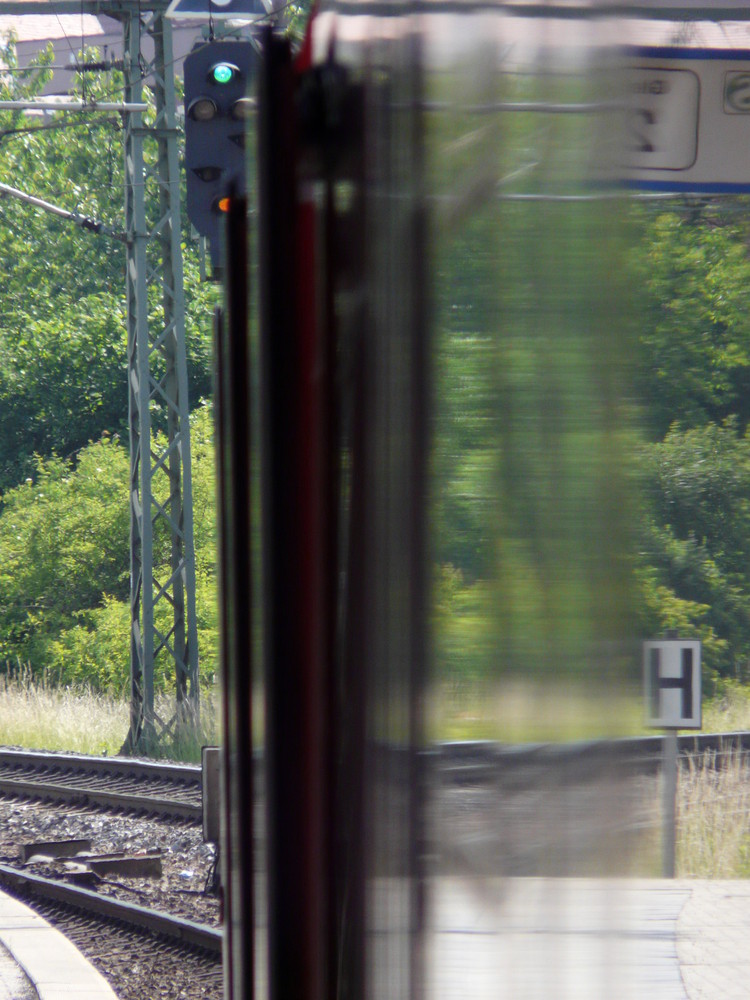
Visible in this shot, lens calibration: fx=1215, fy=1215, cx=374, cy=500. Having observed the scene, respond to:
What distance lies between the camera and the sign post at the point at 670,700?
108 centimetres

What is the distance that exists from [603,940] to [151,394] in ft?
39.9

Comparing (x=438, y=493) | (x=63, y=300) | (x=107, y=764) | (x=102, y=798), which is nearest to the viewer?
(x=438, y=493)

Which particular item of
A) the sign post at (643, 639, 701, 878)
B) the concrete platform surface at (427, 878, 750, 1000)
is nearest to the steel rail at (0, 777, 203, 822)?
the concrete platform surface at (427, 878, 750, 1000)

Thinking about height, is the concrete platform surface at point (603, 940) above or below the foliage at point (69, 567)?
above

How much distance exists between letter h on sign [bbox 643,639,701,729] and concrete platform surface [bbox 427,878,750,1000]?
0.15 metres

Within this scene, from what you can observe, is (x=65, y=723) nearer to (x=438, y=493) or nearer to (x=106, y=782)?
(x=106, y=782)

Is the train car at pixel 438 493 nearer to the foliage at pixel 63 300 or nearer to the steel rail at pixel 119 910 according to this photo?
the steel rail at pixel 119 910

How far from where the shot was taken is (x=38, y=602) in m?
25.5

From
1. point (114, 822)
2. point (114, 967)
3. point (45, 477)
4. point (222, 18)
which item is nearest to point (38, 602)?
point (45, 477)

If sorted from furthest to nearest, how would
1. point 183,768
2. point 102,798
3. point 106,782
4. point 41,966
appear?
1. point 106,782
2. point 183,768
3. point 102,798
4. point 41,966

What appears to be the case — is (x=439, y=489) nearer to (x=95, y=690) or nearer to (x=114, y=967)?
(x=114, y=967)

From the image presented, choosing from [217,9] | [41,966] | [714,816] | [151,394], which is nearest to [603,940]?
[714,816]

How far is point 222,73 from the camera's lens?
826 cm

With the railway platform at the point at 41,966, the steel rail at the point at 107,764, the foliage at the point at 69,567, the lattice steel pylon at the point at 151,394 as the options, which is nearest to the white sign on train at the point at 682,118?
the railway platform at the point at 41,966
